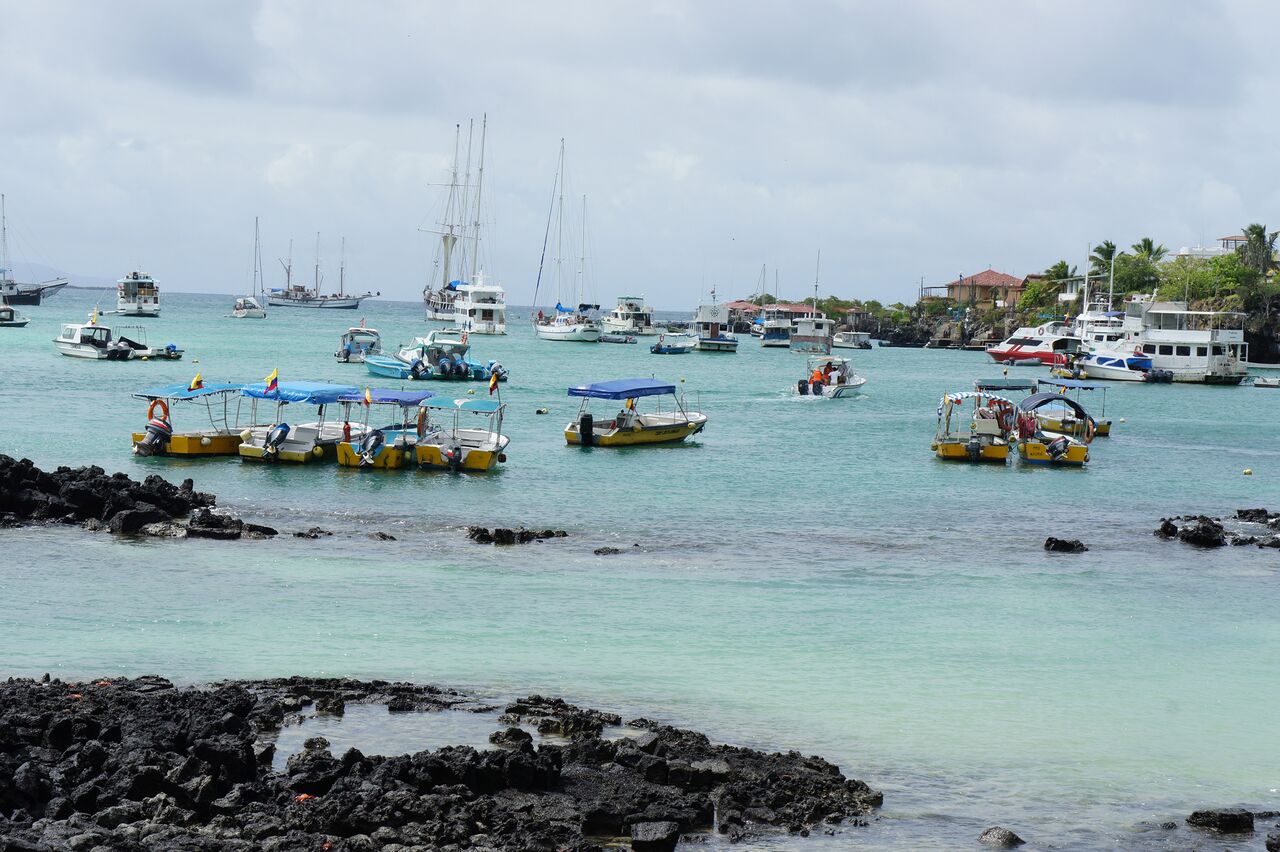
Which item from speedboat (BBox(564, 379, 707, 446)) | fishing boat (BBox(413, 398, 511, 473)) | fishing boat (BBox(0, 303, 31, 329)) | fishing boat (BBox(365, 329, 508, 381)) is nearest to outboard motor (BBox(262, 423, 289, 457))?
fishing boat (BBox(413, 398, 511, 473))

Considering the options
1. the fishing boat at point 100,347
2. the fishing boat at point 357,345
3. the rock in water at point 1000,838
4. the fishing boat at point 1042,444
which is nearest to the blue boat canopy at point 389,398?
the fishing boat at point 1042,444

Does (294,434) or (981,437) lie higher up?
(981,437)

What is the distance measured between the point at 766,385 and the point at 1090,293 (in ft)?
224

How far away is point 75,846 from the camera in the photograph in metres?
12.0

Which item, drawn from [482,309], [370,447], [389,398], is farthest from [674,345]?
[370,447]

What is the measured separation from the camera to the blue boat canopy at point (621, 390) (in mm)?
47062

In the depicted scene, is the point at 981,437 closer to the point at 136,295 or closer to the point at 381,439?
the point at 381,439

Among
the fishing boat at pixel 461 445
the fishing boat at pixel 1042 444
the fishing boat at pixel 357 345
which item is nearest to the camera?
the fishing boat at pixel 461 445

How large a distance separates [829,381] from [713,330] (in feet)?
183

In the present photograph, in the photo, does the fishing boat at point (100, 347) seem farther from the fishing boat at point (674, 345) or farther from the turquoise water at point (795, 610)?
the fishing boat at point (674, 345)

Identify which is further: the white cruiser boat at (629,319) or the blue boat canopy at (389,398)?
the white cruiser boat at (629,319)

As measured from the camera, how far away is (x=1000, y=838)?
→ 45.7 ft

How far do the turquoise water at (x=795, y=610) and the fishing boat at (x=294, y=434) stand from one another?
32.1 inches

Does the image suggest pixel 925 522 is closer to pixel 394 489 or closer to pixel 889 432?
pixel 394 489
